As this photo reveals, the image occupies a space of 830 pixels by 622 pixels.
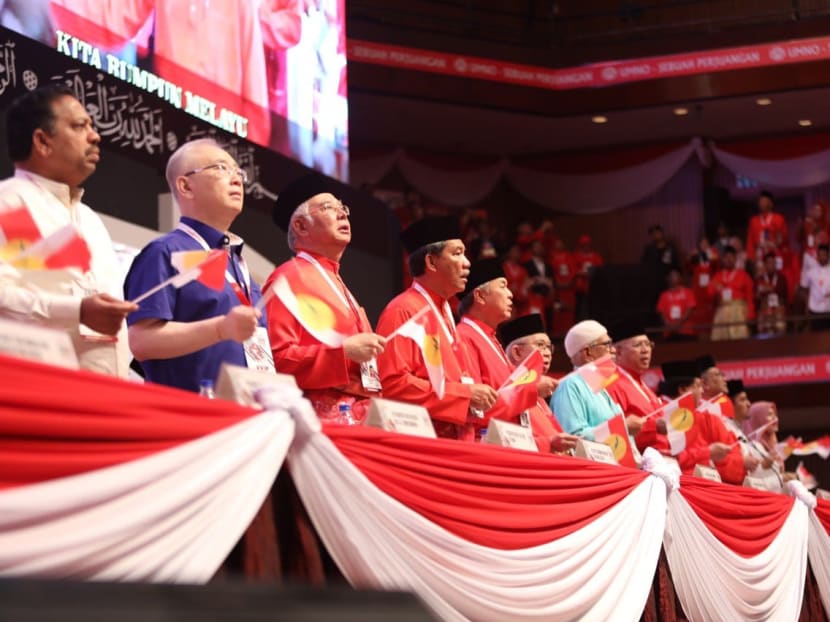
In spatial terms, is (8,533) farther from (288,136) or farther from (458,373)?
(288,136)

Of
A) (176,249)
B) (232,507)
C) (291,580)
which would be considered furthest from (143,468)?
(176,249)

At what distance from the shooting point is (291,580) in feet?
6.86

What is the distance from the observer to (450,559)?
2.35 m

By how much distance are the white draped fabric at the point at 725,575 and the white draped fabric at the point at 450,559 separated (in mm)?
430

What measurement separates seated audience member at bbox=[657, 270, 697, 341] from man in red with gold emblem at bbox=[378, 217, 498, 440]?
813cm

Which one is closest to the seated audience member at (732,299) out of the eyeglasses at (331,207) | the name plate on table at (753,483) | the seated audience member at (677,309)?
the seated audience member at (677,309)

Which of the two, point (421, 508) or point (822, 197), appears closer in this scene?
point (421, 508)

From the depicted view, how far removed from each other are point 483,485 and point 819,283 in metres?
9.81

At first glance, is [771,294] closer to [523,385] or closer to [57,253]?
[523,385]

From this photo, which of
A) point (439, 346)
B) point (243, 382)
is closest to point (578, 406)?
point (439, 346)

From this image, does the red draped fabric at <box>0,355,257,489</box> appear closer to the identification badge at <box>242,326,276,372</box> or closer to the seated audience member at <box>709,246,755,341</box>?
the identification badge at <box>242,326,276,372</box>

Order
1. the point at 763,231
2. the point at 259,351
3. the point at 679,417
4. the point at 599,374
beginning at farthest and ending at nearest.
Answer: the point at 763,231 → the point at 679,417 → the point at 599,374 → the point at 259,351

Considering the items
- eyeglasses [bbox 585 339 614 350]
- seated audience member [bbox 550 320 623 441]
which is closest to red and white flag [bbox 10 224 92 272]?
seated audience member [bbox 550 320 623 441]

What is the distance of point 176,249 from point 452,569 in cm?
96
